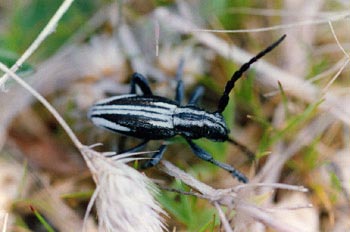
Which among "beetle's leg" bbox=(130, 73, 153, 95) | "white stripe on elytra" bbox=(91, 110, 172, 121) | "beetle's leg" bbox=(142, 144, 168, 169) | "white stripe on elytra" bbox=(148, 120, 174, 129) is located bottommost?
"beetle's leg" bbox=(142, 144, 168, 169)

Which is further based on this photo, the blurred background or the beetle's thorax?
the blurred background

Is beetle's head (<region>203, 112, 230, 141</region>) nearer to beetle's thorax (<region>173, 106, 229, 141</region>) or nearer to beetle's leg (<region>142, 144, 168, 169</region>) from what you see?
beetle's thorax (<region>173, 106, 229, 141</region>)

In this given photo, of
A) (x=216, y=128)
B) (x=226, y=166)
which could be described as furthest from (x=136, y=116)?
(x=226, y=166)

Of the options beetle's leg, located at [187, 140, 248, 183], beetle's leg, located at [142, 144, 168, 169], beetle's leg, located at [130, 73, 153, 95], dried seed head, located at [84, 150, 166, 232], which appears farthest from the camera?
beetle's leg, located at [130, 73, 153, 95]

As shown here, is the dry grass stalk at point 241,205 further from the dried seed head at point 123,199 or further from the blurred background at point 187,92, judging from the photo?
the blurred background at point 187,92

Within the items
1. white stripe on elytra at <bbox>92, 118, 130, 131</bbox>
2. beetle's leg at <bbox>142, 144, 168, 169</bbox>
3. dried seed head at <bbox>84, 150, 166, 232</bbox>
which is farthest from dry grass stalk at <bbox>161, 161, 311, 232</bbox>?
white stripe on elytra at <bbox>92, 118, 130, 131</bbox>

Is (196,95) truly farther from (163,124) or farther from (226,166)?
(226,166)

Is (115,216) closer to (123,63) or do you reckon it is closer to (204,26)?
(123,63)
